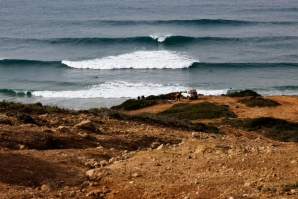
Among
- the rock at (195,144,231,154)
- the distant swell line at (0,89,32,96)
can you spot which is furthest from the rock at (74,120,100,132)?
the distant swell line at (0,89,32,96)

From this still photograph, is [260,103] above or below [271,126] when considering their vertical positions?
above

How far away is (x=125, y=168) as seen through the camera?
8.78 meters

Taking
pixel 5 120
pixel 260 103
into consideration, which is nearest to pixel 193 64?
pixel 260 103

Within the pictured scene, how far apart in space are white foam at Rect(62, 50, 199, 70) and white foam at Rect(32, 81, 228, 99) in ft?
23.6

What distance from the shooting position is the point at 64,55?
2210 inches

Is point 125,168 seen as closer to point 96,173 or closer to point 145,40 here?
point 96,173

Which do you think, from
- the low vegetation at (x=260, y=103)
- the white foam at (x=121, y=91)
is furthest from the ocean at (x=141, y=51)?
the low vegetation at (x=260, y=103)

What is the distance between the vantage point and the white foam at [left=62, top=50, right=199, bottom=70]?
165ft

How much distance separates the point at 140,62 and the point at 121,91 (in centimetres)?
1159

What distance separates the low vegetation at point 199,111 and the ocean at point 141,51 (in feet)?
30.7

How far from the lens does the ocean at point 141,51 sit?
42.1 m

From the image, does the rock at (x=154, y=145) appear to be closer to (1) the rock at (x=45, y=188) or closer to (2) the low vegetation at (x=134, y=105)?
(1) the rock at (x=45, y=188)

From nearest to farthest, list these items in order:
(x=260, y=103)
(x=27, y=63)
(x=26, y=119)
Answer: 1. (x=26, y=119)
2. (x=260, y=103)
3. (x=27, y=63)

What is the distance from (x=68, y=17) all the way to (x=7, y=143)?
71.5 m
